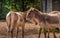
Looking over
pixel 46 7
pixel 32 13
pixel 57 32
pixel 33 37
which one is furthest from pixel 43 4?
pixel 32 13

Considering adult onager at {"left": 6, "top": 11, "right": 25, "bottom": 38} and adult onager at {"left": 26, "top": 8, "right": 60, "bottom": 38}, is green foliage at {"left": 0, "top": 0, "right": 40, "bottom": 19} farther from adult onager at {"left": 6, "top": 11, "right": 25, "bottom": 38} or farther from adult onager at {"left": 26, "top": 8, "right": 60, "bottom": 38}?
adult onager at {"left": 26, "top": 8, "right": 60, "bottom": 38}

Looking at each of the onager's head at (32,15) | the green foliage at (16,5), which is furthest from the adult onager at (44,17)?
the green foliage at (16,5)

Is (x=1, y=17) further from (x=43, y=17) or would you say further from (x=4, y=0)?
(x=43, y=17)

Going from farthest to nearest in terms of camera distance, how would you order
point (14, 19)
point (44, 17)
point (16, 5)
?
point (16, 5) < point (14, 19) < point (44, 17)

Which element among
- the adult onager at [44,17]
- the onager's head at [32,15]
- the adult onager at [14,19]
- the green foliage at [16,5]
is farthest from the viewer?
the green foliage at [16,5]

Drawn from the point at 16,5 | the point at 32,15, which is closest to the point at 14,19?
the point at 32,15

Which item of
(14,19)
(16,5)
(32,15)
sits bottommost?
(14,19)

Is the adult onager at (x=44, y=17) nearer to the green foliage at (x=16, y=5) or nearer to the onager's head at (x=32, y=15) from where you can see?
the onager's head at (x=32, y=15)

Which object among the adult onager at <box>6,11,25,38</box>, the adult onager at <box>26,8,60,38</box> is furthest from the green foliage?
the adult onager at <box>26,8,60,38</box>

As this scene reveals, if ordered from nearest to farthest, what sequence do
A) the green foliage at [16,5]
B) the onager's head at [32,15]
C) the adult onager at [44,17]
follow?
the onager's head at [32,15] → the adult onager at [44,17] → the green foliage at [16,5]

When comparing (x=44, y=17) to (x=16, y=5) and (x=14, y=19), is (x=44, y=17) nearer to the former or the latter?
(x=14, y=19)

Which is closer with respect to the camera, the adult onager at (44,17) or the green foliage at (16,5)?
the adult onager at (44,17)

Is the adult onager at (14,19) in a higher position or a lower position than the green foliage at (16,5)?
lower

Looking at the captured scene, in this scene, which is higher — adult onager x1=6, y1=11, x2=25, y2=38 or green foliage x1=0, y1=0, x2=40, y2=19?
green foliage x1=0, y1=0, x2=40, y2=19
